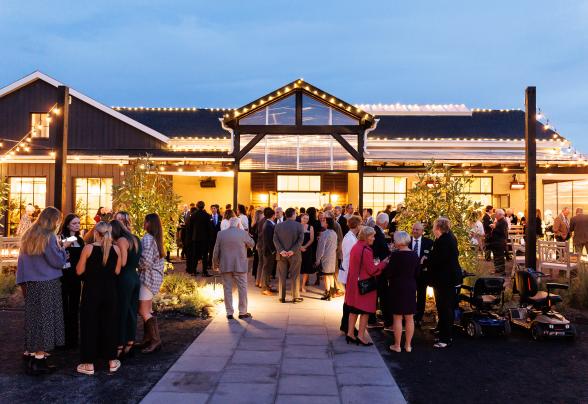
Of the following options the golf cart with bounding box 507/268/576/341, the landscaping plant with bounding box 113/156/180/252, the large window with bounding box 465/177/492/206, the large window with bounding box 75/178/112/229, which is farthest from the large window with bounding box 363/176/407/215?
the golf cart with bounding box 507/268/576/341

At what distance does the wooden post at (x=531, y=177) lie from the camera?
8.77 meters

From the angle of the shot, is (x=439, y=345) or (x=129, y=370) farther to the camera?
(x=439, y=345)

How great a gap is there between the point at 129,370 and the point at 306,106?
11782 mm

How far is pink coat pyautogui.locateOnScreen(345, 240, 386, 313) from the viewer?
5.98 meters

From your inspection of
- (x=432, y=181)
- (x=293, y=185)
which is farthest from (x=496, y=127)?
(x=432, y=181)

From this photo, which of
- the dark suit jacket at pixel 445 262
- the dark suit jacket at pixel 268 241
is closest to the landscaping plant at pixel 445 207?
the dark suit jacket at pixel 445 262

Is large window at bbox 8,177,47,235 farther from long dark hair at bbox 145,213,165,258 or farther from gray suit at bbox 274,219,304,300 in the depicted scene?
long dark hair at bbox 145,213,165,258

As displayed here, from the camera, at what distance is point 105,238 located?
5.01m

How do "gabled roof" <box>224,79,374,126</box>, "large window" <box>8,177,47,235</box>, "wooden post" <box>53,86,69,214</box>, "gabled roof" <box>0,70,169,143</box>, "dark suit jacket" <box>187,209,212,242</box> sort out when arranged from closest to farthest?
"wooden post" <box>53,86,69,214</box> < "dark suit jacket" <box>187,209,212,242</box> < "gabled roof" <box>224,79,374,126</box> < "large window" <box>8,177,47,235</box> < "gabled roof" <box>0,70,169,143</box>

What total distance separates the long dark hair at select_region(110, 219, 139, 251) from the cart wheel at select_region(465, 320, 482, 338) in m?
4.54

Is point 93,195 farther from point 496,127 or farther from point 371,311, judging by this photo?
point 496,127

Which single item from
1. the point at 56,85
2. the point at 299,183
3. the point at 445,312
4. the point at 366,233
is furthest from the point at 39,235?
the point at 56,85

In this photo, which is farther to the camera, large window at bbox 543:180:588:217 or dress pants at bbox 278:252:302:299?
large window at bbox 543:180:588:217

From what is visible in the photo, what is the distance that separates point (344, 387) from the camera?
464 centimetres
